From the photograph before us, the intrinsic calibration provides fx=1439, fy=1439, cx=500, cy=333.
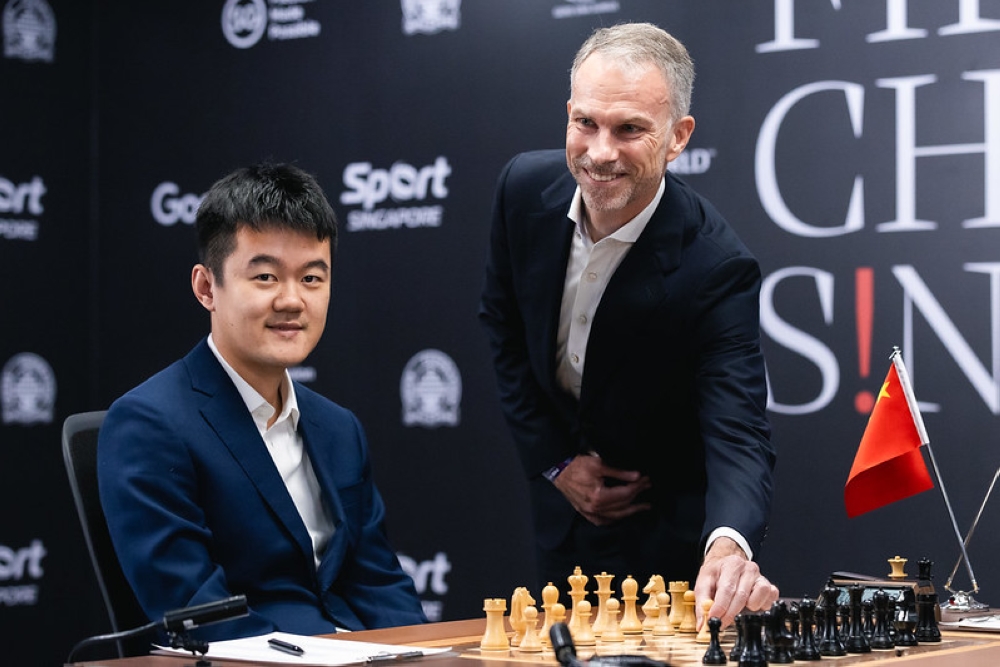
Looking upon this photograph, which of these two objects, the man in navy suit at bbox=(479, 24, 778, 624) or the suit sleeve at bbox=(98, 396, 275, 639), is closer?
the suit sleeve at bbox=(98, 396, 275, 639)

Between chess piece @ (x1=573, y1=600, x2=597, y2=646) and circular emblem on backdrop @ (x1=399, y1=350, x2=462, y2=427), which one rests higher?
circular emblem on backdrop @ (x1=399, y1=350, x2=462, y2=427)

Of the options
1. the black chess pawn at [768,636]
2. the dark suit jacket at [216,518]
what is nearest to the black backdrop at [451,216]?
the dark suit jacket at [216,518]

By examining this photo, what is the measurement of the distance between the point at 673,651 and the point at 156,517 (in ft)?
2.85

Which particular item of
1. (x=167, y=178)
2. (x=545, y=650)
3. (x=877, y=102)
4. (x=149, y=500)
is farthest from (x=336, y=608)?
(x=167, y=178)

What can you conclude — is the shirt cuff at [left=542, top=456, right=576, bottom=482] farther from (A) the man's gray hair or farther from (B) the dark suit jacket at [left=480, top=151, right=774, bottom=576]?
(A) the man's gray hair

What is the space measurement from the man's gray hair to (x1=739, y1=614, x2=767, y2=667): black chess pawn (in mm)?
1260

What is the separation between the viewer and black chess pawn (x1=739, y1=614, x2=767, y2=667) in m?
1.90

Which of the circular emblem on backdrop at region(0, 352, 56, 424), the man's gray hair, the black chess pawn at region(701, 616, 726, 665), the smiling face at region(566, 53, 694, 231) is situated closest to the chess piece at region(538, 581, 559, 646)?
the black chess pawn at region(701, 616, 726, 665)

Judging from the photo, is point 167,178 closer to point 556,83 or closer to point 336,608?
point 556,83

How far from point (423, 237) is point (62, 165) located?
163cm

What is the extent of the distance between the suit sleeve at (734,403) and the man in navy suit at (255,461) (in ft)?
2.11

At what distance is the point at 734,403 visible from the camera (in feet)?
9.50

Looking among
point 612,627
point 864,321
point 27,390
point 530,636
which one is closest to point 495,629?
point 530,636

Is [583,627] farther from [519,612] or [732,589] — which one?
[732,589]
